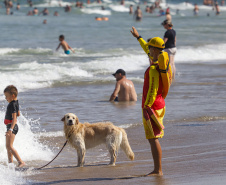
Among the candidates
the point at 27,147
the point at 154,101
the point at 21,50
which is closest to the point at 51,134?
the point at 27,147

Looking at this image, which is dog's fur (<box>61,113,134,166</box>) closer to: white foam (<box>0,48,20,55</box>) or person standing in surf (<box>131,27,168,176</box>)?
person standing in surf (<box>131,27,168,176</box>)

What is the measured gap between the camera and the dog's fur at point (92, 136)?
700 cm

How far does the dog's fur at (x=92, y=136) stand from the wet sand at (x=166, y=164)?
19 centimetres

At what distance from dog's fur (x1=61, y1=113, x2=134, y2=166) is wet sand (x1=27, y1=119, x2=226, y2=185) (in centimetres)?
19

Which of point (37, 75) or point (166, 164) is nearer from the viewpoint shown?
point (166, 164)

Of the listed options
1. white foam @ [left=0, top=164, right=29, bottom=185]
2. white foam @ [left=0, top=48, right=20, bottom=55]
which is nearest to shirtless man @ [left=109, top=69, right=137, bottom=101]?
→ white foam @ [left=0, top=164, right=29, bottom=185]

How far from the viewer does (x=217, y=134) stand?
8422 millimetres

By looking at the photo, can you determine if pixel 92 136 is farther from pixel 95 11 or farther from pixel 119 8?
pixel 119 8

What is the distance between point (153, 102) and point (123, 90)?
20.8 ft

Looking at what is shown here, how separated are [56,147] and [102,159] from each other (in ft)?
3.41

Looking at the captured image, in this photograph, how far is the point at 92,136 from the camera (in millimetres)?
7133

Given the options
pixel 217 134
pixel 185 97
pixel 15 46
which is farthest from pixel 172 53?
pixel 15 46

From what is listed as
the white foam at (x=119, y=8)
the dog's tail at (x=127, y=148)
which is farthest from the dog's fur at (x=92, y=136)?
the white foam at (x=119, y=8)

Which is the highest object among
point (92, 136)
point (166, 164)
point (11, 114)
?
point (11, 114)
